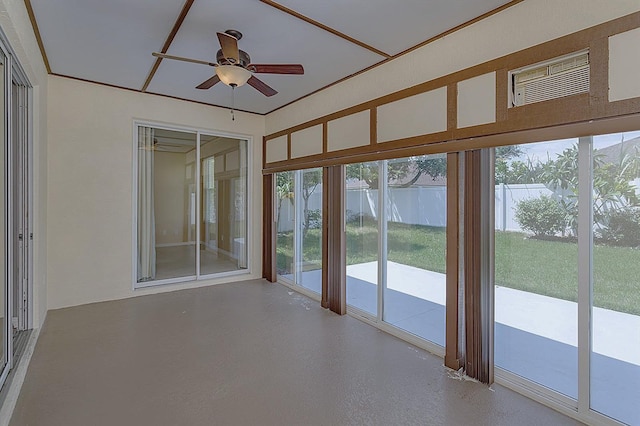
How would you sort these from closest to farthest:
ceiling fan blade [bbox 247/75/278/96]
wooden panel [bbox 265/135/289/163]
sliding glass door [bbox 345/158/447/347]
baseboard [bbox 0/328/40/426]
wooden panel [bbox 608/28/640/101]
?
1. wooden panel [bbox 608/28/640/101]
2. baseboard [bbox 0/328/40/426]
3. ceiling fan blade [bbox 247/75/278/96]
4. sliding glass door [bbox 345/158/447/347]
5. wooden panel [bbox 265/135/289/163]

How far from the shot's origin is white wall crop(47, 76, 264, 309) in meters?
3.98

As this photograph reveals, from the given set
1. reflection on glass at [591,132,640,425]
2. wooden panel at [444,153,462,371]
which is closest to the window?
wooden panel at [444,153,462,371]

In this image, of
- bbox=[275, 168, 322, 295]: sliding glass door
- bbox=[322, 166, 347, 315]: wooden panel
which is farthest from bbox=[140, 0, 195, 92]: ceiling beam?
bbox=[275, 168, 322, 295]: sliding glass door

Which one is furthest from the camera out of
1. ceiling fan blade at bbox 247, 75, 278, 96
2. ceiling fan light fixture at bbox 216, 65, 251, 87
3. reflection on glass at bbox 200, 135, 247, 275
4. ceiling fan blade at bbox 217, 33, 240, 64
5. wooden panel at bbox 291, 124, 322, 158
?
reflection on glass at bbox 200, 135, 247, 275

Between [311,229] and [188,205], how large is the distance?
202 centimetres

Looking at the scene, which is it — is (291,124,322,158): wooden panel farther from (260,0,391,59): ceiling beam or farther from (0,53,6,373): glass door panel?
(0,53,6,373): glass door panel

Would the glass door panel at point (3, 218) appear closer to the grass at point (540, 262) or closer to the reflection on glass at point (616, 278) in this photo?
the grass at point (540, 262)

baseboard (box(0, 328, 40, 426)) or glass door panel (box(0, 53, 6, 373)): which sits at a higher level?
glass door panel (box(0, 53, 6, 373))

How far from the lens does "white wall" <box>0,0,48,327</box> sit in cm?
254

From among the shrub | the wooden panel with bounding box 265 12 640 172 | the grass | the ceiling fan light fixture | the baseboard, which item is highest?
the ceiling fan light fixture

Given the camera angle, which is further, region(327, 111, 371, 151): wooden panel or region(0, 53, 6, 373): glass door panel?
region(327, 111, 371, 151): wooden panel

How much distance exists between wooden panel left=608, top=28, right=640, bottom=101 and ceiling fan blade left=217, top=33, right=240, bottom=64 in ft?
8.19

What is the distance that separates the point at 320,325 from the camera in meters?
3.66

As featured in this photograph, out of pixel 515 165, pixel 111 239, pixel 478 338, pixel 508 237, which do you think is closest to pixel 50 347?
pixel 111 239
